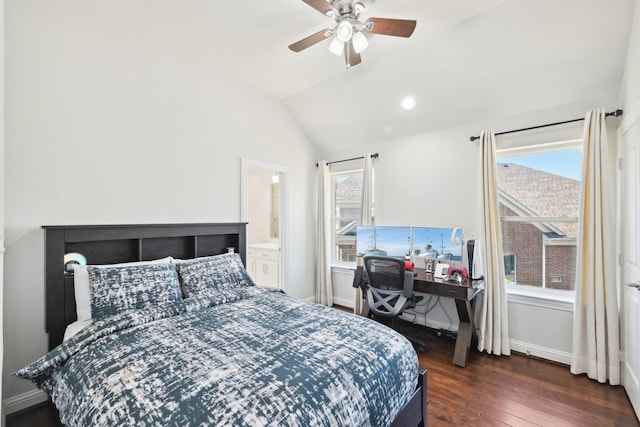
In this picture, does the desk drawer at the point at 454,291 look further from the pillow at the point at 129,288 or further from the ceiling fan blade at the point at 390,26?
the pillow at the point at 129,288

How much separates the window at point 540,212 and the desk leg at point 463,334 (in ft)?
2.08

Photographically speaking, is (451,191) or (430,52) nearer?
(430,52)

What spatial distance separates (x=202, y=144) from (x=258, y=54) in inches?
42.5

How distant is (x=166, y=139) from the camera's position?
2.89 meters

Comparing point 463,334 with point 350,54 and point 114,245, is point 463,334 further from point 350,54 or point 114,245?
point 114,245

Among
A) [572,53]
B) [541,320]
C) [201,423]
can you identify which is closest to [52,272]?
[201,423]

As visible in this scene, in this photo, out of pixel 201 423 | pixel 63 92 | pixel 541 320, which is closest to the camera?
pixel 201 423

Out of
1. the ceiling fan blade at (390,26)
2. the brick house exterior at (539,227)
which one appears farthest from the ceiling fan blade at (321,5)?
the brick house exterior at (539,227)

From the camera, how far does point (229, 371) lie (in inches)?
53.4

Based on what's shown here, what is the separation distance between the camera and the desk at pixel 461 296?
2719 mm

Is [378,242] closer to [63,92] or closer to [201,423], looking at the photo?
[201,423]

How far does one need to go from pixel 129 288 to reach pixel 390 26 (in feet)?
8.53

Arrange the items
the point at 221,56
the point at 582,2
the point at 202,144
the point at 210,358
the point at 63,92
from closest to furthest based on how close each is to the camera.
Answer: the point at 210,358
the point at 582,2
the point at 63,92
the point at 221,56
the point at 202,144

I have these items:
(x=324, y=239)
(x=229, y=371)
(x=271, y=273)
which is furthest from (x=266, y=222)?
(x=229, y=371)
